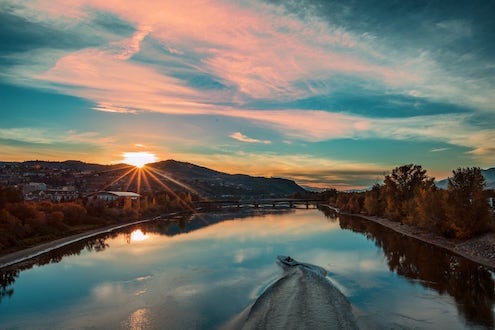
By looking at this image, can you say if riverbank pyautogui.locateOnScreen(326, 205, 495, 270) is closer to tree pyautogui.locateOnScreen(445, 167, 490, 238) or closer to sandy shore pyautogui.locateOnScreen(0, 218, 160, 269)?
tree pyautogui.locateOnScreen(445, 167, 490, 238)

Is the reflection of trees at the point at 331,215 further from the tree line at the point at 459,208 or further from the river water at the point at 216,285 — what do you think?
the river water at the point at 216,285

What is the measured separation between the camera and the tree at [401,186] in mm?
92938

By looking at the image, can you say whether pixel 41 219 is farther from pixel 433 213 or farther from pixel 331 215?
pixel 331 215

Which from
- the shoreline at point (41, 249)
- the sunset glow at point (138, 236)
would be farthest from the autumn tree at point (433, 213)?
the shoreline at point (41, 249)

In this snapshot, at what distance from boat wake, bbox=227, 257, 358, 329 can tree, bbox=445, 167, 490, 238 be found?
29496 millimetres

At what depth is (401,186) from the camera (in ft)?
327

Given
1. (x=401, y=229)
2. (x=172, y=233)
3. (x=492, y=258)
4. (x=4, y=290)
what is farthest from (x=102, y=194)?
(x=492, y=258)

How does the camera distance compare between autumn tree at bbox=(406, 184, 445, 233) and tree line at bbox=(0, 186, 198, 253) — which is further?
autumn tree at bbox=(406, 184, 445, 233)

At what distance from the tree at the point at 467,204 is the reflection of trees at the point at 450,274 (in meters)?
4.98

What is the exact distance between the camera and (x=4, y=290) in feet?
108

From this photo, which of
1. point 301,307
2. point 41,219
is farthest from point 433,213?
point 41,219

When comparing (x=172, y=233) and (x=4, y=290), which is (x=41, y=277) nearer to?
(x=4, y=290)

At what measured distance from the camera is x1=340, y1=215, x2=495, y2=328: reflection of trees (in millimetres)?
26642

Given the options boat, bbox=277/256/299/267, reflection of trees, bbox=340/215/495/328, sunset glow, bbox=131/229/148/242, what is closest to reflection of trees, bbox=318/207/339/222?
reflection of trees, bbox=340/215/495/328
